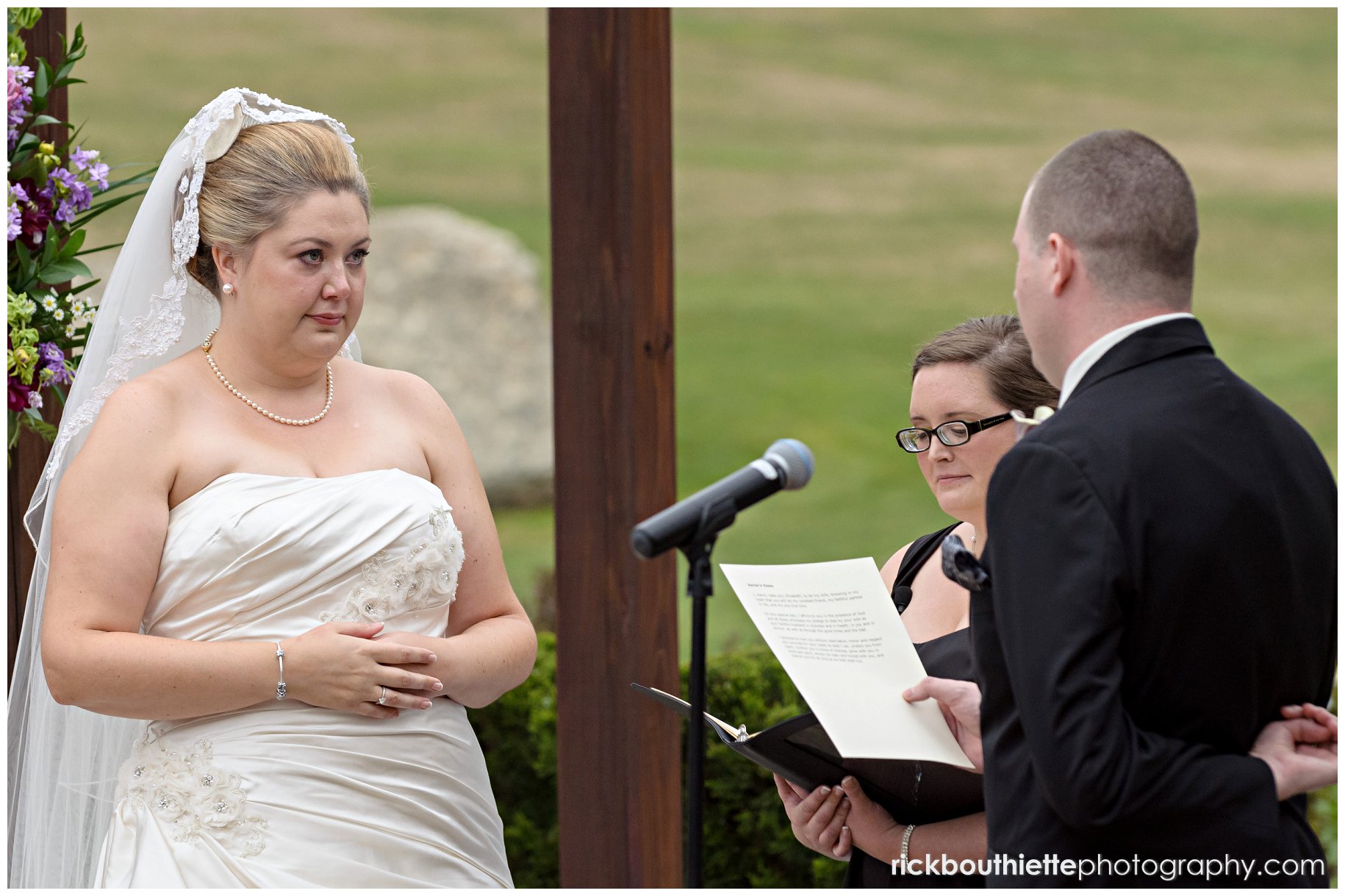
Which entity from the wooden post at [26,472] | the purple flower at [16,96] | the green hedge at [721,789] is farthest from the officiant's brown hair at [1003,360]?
the wooden post at [26,472]

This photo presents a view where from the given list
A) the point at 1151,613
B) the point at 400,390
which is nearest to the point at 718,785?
the point at 400,390

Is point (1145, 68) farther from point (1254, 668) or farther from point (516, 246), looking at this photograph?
point (1254, 668)

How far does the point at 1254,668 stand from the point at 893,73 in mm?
8572

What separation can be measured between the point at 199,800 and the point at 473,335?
7141 millimetres

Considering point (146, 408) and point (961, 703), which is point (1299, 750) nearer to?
point (961, 703)

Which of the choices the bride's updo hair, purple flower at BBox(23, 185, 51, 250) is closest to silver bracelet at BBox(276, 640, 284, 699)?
the bride's updo hair

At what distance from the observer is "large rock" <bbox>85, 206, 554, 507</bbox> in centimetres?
909

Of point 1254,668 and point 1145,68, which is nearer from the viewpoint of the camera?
point 1254,668

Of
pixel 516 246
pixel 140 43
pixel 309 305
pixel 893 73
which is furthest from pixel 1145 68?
pixel 309 305

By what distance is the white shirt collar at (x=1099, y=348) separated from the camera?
174cm

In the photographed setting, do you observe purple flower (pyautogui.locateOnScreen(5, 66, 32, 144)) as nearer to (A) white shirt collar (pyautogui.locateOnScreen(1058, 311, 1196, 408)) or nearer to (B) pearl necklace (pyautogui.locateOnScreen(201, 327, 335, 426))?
(B) pearl necklace (pyautogui.locateOnScreen(201, 327, 335, 426))

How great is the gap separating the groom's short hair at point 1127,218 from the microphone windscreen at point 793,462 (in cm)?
42

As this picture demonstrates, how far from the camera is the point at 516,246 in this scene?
9.68 m

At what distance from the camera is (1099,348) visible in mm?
1745
